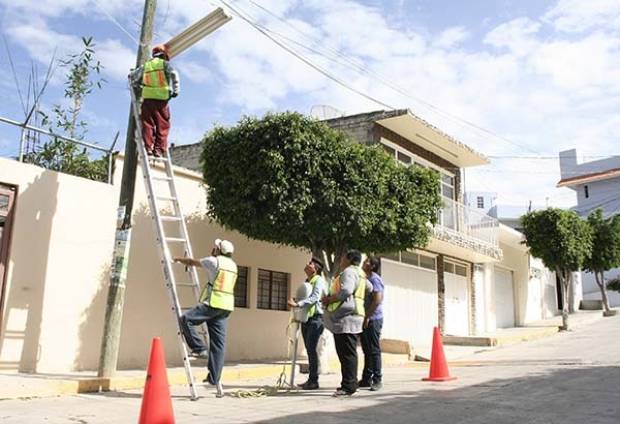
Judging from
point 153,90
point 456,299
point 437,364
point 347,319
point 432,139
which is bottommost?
point 437,364

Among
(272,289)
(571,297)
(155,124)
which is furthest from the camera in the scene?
(571,297)

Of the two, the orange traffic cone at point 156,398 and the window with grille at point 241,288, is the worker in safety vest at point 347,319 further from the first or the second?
the window with grille at point 241,288

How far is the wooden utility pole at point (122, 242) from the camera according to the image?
8023 mm

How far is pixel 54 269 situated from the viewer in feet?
29.7

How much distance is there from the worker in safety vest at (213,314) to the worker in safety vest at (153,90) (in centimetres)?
221

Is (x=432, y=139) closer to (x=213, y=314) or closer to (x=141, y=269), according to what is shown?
(x=141, y=269)

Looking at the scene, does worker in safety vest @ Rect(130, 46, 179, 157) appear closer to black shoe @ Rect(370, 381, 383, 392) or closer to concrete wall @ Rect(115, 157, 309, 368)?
concrete wall @ Rect(115, 157, 309, 368)

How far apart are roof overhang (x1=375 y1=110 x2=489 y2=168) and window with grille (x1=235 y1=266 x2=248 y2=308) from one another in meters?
6.47

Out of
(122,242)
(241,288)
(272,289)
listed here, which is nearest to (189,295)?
(241,288)

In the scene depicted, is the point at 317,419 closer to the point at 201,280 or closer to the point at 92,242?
the point at 92,242

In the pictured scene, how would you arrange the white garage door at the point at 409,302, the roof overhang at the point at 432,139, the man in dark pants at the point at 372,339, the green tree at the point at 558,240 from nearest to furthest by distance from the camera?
the man in dark pants at the point at 372,339 < the white garage door at the point at 409,302 < the roof overhang at the point at 432,139 < the green tree at the point at 558,240

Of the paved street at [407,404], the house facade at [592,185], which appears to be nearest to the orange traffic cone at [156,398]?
the paved street at [407,404]

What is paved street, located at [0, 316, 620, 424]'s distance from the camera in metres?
5.71

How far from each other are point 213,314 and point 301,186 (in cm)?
362
